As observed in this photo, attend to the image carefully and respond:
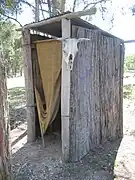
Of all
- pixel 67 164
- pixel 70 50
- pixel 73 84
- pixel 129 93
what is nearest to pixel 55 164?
pixel 67 164

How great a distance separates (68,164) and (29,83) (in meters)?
1.62

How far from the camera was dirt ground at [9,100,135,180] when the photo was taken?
3367mm

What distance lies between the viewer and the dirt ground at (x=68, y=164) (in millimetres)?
3367

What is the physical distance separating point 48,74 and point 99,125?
4.66 ft

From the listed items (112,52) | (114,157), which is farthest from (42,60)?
(114,157)

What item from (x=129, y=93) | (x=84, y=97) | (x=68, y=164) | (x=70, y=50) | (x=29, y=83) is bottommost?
(x=68, y=164)

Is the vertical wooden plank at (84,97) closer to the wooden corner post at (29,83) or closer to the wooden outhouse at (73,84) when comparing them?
the wooden outhouse at (73,84)

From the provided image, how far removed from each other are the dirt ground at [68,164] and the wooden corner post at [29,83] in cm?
26

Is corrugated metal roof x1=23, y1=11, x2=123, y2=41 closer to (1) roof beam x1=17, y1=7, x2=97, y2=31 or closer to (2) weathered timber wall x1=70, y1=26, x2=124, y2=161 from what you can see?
(1) roof beam x1=17, y1=7, x2=97, y2=31

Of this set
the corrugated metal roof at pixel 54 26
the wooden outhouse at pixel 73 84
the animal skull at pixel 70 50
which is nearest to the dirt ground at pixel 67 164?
the wooden outhouse at pixel 73 84

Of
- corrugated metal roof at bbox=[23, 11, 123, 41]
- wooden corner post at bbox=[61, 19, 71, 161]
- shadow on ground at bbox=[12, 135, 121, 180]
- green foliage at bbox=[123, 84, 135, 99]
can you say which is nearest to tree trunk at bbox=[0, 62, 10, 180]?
shadow on ground at bbox=[12, 135, 121, 180]

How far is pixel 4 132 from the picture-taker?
179 centimetres

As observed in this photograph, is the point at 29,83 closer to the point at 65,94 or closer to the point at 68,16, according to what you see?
the point at 65,94

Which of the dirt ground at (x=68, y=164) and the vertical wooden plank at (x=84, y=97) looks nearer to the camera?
the dirt ground at (x=68, y=164)
